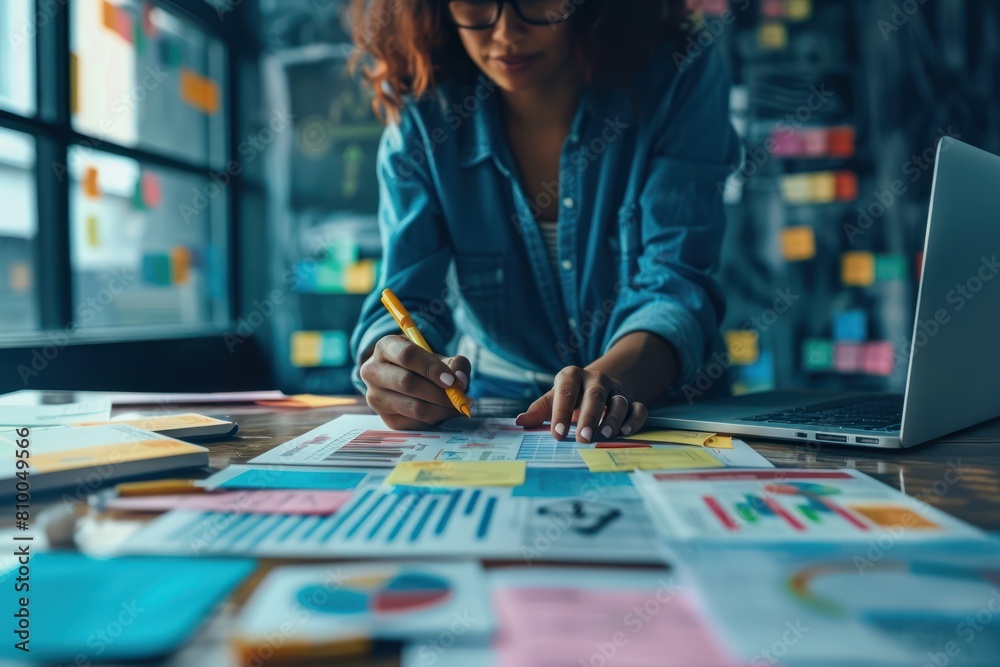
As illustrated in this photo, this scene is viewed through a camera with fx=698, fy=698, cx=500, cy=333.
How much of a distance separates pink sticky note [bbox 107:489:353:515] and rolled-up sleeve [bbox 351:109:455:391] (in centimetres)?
50

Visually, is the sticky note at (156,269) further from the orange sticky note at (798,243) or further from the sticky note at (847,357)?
the sticky note at (847,357)

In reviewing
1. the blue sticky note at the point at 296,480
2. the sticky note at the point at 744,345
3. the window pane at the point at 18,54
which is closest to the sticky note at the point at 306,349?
→ the window pane at the point at 18,54

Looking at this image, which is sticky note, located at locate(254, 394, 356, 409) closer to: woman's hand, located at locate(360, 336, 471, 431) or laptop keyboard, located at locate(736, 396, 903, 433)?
woman's hand, located at locate(360, 336, 471, 431)

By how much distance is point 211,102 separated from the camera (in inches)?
110

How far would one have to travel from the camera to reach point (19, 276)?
1848 mm

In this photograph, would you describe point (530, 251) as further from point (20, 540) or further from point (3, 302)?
point (3, 302)

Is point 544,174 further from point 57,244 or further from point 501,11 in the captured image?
point 57,244

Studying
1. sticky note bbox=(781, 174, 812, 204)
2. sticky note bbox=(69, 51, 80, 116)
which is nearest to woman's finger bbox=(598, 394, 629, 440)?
sticky note bbox=(69, 51, 80, 116)

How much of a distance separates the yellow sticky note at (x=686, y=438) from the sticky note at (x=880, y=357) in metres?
2.23

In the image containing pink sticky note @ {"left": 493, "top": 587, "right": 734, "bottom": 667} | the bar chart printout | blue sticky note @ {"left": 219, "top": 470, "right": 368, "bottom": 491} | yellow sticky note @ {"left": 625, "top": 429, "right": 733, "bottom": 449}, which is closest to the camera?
pink sticky note @ {"left": 493, "top": 587, "right": 734, "bottom": 667}

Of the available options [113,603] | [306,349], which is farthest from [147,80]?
[113,603]

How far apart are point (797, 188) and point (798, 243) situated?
205mm

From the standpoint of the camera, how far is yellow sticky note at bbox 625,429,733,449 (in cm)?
66

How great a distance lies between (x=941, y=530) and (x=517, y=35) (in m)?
0.84
